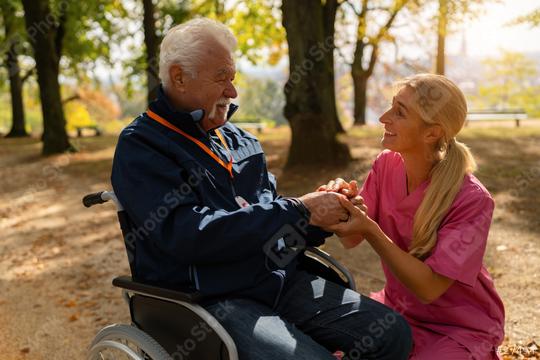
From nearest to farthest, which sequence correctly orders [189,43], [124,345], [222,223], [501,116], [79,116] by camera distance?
[222,223] < [124,345] < [189,43] < [501,116] < [79,116]

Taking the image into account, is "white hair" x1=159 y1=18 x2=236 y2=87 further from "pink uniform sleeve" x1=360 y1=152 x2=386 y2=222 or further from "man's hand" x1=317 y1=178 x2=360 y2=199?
"pink uniform sleeve" x1=360 y1=152 x2=386 y2=222

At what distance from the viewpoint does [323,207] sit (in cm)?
221

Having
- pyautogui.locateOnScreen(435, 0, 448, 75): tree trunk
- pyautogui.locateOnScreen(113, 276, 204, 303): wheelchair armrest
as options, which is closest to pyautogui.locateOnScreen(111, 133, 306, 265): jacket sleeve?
pyautogui.locateOnScreen(113, 276, 204, 303): wheelchair armrest

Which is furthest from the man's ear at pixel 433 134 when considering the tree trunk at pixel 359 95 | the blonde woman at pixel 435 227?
the tree trunk at pixel 359 95

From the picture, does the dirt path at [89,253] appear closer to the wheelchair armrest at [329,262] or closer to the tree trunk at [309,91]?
the tree trunk at [309,91]

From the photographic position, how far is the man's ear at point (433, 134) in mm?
2283

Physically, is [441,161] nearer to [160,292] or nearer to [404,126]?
[404,126]

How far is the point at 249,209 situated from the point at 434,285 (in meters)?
0.77

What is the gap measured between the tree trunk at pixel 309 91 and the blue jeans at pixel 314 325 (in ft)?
20.0

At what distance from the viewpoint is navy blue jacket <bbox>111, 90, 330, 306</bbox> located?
200 cm

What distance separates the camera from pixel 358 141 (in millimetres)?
11648

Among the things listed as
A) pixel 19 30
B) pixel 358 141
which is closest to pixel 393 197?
pixel 358 141

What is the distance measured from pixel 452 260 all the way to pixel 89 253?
4852mm

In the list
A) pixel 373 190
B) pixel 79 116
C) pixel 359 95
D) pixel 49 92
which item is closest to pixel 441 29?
pixel 359 95
